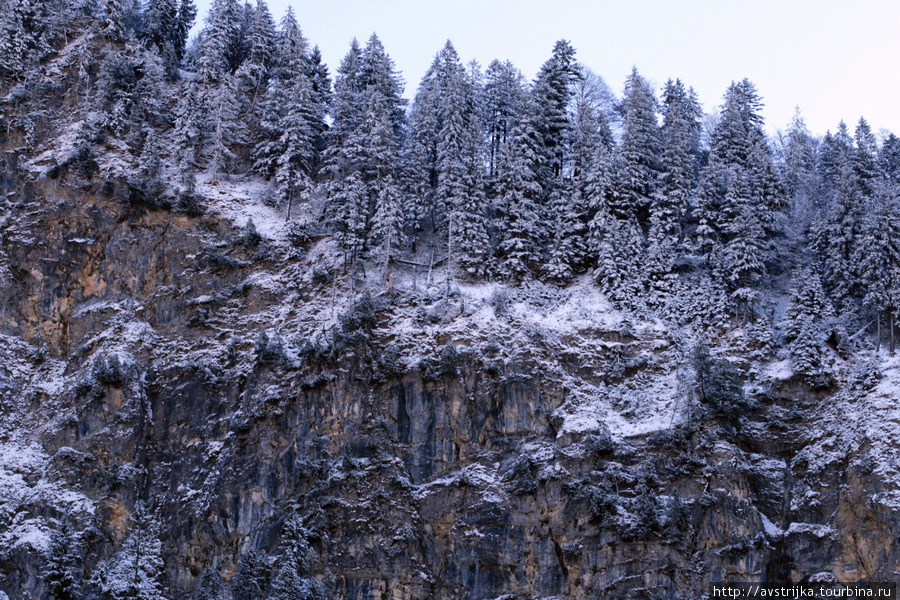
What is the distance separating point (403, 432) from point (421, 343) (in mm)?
4424

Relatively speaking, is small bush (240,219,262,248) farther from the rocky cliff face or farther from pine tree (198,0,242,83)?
pine tree (198,0,242,83)

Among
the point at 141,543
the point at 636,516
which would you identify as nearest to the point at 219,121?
the point at 141,543

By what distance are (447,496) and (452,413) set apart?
382cm

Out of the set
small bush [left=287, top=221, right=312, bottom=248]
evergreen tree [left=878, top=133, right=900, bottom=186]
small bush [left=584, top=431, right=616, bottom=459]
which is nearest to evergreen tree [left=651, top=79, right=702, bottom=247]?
small bush [left=584, top=431, right=616, bottom=459]

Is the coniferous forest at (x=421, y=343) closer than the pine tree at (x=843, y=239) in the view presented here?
Yes

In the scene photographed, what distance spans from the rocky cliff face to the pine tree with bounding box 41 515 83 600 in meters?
0.60

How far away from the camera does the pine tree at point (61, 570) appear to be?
35562 millimetres

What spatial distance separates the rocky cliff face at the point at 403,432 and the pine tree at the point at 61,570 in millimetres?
603

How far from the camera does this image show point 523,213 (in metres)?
47.3

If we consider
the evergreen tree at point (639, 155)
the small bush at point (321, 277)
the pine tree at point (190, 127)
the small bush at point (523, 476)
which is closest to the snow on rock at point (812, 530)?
the small bush at point (523, 476)

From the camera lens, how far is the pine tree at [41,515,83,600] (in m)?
35.6

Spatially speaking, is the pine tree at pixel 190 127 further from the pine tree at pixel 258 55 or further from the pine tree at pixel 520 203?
the pine tree at pixel 520 203

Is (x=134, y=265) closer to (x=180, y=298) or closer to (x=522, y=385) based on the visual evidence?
(x=180, y=298)

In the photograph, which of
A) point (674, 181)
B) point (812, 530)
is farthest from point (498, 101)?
point (812, 530)
